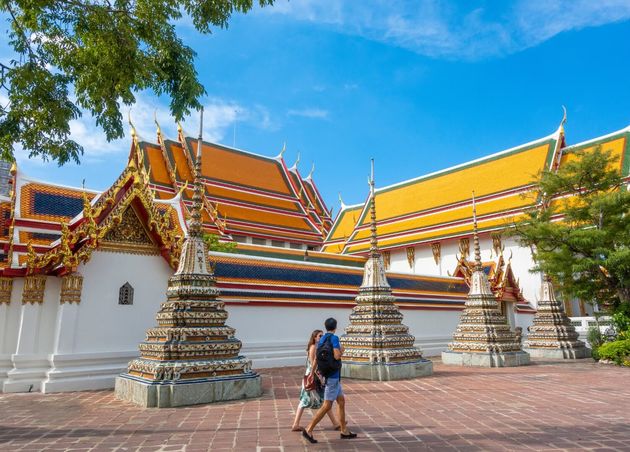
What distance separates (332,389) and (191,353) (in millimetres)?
2851

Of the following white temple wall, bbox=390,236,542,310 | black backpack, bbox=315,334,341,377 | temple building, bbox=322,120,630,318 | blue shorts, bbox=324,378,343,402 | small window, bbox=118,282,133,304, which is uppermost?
temple building, bbox=322,120,630,318

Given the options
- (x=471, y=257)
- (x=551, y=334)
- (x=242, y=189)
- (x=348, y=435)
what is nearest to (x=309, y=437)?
(x=348, y=435)

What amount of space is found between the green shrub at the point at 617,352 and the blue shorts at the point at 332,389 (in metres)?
10.9

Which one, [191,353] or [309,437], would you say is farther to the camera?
[191,353]

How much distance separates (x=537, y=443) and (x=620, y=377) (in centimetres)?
707

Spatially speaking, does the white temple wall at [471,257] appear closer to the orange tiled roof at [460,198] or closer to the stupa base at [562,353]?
the orange tiled roof at [460,198]

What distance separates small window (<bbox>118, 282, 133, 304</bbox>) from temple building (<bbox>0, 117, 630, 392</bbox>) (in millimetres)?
21

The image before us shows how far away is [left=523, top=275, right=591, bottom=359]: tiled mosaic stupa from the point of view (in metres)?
15.3

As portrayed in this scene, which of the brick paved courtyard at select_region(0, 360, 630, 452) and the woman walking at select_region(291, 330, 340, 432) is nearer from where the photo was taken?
the brick paved courtyard at select_region(0, 360, 630, 452)

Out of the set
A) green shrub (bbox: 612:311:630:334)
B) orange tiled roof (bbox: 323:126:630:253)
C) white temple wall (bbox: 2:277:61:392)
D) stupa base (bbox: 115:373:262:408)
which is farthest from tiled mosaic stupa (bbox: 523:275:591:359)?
white temple wall (bbox: 2:277:61:392)

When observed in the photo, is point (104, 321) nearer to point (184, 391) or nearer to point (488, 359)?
point (184, 391)

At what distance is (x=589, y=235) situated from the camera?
1395 cm

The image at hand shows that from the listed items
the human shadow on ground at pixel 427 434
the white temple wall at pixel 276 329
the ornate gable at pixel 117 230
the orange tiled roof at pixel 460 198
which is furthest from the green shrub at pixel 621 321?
the ornate gable at pixel 117 230

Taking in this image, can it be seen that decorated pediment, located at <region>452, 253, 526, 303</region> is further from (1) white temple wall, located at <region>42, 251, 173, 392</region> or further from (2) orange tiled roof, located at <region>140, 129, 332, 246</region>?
(1) white temple wall, located at <region>42, 251, 173, 392</region>
